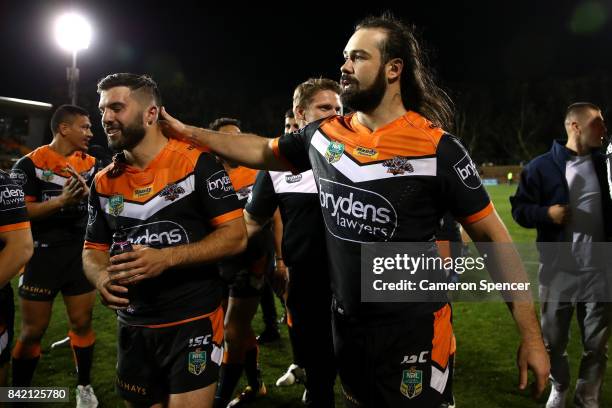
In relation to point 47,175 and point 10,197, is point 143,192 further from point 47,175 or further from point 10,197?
point 47,175

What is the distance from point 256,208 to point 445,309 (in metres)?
2.03

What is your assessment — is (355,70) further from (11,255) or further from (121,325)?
(11,255)

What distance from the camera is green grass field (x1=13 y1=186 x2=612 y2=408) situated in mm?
4742

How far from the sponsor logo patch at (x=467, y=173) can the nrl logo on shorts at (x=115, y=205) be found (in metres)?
1.80

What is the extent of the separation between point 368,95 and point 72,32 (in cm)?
1207

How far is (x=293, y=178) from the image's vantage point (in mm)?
4020

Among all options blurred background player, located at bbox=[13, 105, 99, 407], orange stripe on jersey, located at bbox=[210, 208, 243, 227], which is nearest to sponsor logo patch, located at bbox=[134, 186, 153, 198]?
orange stripe on jersey, located at bbox=[210, 208, 243, 227]

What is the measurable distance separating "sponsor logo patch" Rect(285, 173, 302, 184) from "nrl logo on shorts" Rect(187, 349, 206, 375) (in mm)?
1564

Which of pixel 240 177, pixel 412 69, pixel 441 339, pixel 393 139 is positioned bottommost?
pixel 441 339

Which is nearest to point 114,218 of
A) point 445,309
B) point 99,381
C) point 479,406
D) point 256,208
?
point 256,208

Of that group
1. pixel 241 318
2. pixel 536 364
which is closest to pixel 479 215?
pixel 536 364

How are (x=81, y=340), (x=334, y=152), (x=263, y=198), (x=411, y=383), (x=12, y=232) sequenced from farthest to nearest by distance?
(x=81, y=340)
(x=263, y=198)
(x=12, y=232)
(x=334, y=152)
(x=411, y=383)

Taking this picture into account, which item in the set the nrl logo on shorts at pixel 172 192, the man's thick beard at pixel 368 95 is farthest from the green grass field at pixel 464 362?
the man's thick beard at pixel 368 95

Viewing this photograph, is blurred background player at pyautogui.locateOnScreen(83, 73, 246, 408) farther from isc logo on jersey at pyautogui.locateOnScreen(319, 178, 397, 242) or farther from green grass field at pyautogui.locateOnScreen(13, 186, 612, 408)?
green grass field at pyautogui.locateOnScreen(13, 186, 612, 408)
